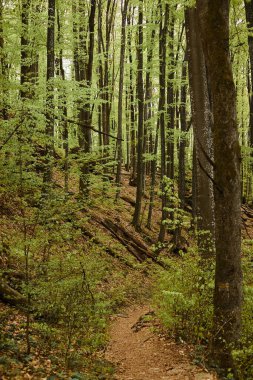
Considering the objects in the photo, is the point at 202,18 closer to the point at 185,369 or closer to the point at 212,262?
the point at 212,262

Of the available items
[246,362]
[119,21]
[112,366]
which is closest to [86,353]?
[112,366]

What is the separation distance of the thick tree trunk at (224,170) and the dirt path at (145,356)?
91cm

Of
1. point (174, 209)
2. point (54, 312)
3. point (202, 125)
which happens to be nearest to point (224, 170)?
point (174, 209)

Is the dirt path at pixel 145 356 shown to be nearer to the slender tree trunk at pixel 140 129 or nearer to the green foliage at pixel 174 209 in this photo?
the green foliage at pixel 174 209

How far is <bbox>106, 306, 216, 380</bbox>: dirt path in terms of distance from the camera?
5.50 m

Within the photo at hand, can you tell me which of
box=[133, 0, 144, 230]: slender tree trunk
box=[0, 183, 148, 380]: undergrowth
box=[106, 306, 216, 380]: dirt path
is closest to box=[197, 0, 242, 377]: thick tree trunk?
box=[106, 306, 216, 380]: dirt path

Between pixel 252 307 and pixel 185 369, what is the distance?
4.87ft

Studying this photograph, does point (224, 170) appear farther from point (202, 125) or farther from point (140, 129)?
point (140, 129)

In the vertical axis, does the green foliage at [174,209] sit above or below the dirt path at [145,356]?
above

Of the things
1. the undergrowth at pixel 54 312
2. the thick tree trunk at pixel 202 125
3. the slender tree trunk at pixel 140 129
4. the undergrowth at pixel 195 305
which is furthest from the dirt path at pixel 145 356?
the slender tree trunk at pixel 140 129

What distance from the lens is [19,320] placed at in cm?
670

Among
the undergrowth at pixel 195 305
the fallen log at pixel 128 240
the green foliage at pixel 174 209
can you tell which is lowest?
the fallen log at pixel 128 240

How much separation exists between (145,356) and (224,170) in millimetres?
3930

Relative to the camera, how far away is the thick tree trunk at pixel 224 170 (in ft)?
14.8
